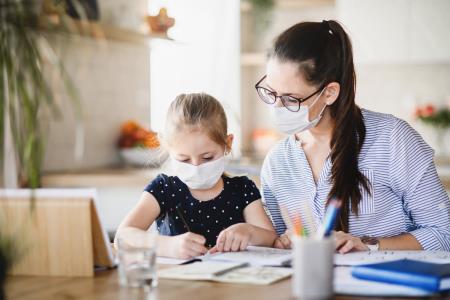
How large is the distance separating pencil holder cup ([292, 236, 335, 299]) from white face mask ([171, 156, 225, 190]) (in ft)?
2.71

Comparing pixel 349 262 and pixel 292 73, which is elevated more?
pixel 292 73

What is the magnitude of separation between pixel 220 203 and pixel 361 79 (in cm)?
330

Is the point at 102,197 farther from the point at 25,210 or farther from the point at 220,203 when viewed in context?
the point at 25,210

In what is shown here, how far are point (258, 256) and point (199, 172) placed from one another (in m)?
0.40

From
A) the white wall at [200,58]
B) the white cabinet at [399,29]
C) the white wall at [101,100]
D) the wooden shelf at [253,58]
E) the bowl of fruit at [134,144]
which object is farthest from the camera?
the wooden shelf at [253,58]

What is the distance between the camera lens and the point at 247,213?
6.97ft

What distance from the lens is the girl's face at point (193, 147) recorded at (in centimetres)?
199

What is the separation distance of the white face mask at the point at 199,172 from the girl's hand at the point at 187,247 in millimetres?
310

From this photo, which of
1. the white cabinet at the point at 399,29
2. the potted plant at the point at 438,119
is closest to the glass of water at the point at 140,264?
the white cabinet at the point at 399,29

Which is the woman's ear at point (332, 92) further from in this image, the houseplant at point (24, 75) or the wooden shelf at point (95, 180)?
the wooden shelf at point (95, 180)

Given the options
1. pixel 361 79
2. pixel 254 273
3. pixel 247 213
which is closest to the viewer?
pixel 254 273

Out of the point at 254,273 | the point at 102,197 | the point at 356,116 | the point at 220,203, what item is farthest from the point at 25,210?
the point at 102,197

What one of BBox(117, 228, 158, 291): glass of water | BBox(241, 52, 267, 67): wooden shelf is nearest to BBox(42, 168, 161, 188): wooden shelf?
BBox(241, 52, 267, 67): wooden shelf

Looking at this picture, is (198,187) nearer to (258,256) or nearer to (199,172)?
(199,172)
